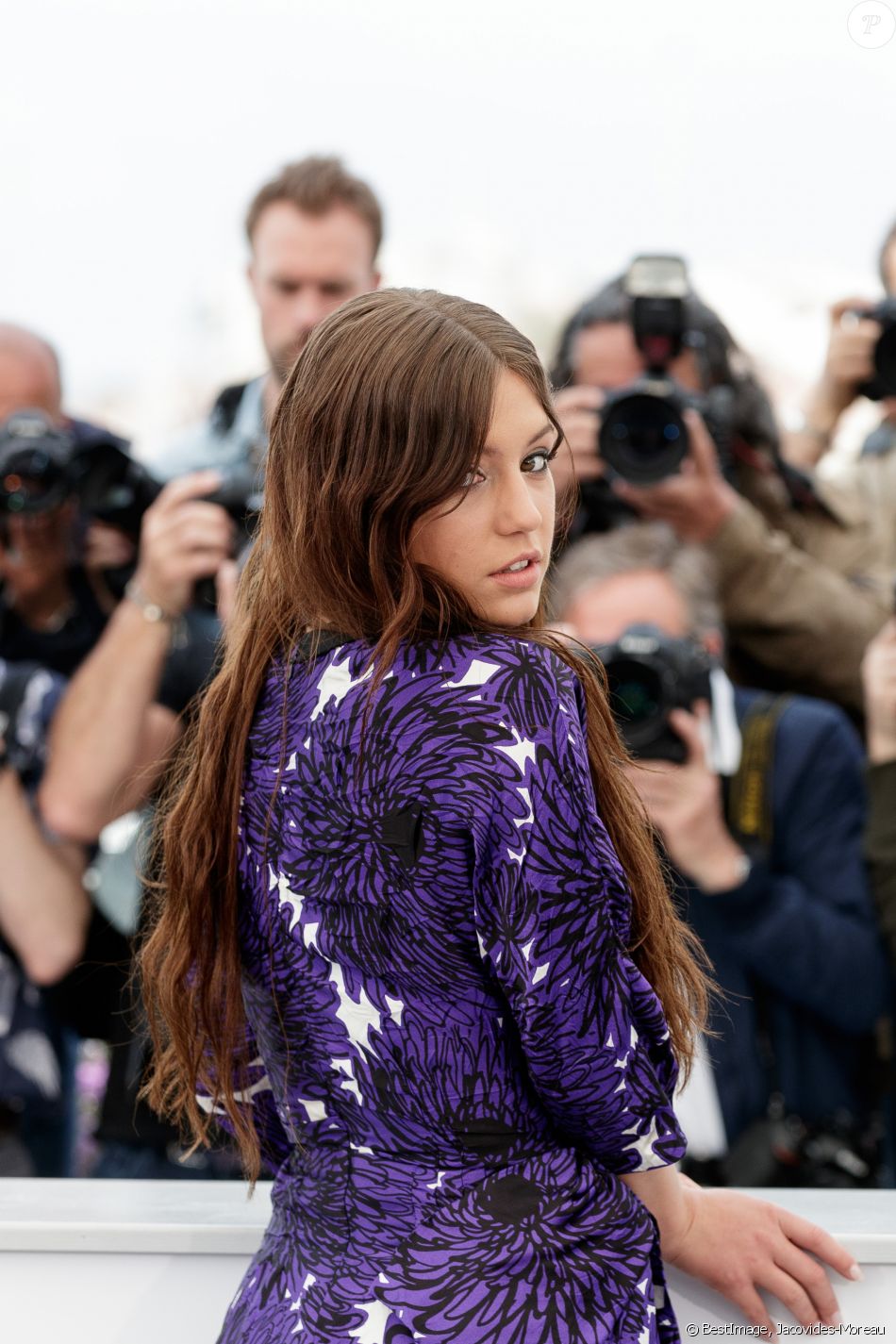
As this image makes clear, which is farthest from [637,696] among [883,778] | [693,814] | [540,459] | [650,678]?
[540,459]

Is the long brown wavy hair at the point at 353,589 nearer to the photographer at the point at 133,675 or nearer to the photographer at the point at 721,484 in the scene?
the photographer at the point at 133,675

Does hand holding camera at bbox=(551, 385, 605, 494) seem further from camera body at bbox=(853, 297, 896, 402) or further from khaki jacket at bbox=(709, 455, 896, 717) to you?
camera body at bbox=(853, 297, 896, 402)

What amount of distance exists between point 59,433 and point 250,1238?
111 centimetres

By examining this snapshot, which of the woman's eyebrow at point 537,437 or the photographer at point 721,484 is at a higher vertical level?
the woman's eyebrow at point 537,437

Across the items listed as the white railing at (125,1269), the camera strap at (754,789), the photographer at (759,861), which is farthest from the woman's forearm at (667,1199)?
the camera strap at (754,789)

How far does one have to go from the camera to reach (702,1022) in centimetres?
87

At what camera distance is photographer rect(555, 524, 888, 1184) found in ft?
5.16

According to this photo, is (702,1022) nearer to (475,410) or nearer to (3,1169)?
(475,410)

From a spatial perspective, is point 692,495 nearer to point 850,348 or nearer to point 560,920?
point 850,348

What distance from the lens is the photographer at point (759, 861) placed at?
157 cm

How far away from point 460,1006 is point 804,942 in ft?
3.12

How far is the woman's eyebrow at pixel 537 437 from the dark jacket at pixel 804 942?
0.96m

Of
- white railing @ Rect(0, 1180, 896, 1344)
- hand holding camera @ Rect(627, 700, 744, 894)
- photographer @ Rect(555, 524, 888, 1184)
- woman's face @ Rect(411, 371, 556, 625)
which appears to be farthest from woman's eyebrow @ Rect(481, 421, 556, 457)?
hand holding camera @ Rect(627, 700, 744, 894)

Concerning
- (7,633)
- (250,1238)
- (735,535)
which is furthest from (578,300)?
(250,1238)
